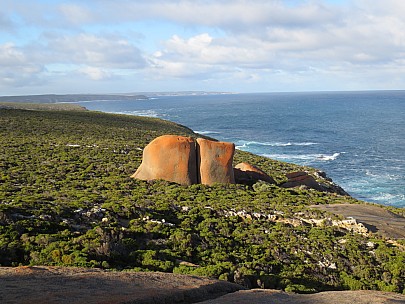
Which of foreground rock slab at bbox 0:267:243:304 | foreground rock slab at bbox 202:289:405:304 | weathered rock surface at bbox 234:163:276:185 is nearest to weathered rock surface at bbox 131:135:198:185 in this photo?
weathered rock surface at bbox 234:163:276:185

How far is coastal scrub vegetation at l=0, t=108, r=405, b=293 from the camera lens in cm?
1691

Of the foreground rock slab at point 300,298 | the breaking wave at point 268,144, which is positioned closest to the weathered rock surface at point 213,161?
the foreground rock slab at point 300,298

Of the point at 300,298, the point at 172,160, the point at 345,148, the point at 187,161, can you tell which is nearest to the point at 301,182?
the point at 187,161

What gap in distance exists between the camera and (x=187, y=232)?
21188 mm

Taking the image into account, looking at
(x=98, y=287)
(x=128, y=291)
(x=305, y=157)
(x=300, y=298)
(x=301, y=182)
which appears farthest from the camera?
(x=305, y=157)

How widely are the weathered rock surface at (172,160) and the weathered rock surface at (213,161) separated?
63 cm

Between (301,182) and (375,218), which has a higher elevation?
(301,182)

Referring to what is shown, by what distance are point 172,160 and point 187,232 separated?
1223 centimetres

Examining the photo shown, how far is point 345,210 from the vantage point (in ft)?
88.6

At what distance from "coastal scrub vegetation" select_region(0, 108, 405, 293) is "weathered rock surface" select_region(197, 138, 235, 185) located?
1.31m

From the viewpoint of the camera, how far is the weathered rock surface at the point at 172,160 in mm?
32250

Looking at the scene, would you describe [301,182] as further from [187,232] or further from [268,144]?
[268,144]

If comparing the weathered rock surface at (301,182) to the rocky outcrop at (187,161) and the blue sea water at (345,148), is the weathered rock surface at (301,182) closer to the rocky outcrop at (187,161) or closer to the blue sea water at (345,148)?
the rocky outcrop at (187,161)

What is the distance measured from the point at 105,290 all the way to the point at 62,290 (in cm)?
115
